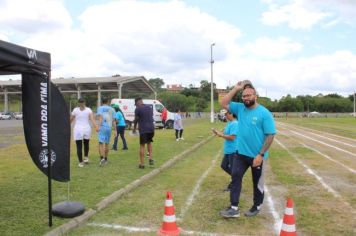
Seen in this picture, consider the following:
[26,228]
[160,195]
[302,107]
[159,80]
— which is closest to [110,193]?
[160,195]

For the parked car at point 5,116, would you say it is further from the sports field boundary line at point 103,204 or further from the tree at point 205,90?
the tree at point 205,90

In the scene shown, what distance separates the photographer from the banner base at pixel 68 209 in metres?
5.84

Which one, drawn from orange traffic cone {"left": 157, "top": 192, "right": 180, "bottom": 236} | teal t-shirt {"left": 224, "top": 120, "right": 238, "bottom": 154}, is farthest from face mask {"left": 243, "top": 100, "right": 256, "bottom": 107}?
orange traffic cone {"left": 157, "top": 192, "right": 180, "bottom": 236}

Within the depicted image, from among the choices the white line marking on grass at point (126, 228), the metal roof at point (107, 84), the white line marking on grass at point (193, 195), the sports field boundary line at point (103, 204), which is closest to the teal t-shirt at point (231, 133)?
the white line marking on grass at point (193, 195)

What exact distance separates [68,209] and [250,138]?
293 cm

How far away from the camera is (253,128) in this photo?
19.4 feet

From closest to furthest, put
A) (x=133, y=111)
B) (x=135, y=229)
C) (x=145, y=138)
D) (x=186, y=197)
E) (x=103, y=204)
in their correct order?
(x=135, y=229), (x=103, y=204), (x=186, y=197), (x=145, y=138), (x=133, y=111)

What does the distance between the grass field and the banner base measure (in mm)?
160

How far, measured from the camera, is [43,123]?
543 cm

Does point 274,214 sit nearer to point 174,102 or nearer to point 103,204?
point 103,204

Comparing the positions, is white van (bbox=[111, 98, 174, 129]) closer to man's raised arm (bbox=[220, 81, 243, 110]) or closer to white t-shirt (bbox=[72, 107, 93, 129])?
white t-shirt (bbox=[72, 107, 93, 129])

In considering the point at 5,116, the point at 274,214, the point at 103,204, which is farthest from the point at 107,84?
the point at 274,214

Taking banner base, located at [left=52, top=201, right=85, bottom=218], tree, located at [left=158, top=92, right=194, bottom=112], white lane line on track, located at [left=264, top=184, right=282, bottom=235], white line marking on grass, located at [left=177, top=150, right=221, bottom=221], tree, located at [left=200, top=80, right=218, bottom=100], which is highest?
tree, located at [left=200, top=80, right=218, bottom=100]

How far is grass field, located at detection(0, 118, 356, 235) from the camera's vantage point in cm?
560
